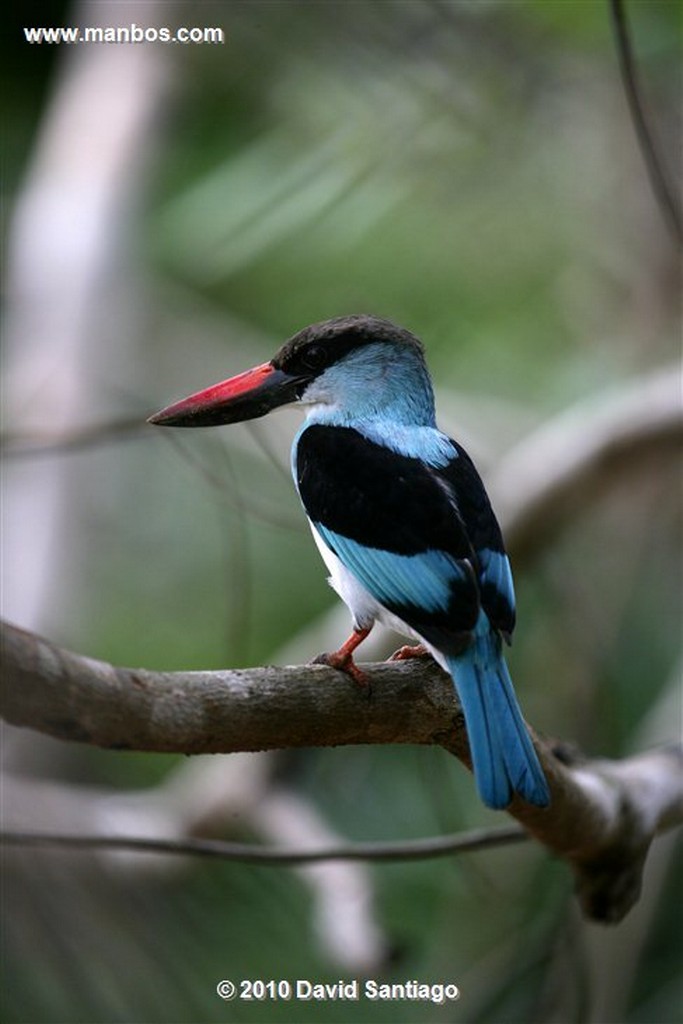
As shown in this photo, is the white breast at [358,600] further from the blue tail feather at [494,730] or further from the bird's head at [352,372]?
the bird's head at [352,372]

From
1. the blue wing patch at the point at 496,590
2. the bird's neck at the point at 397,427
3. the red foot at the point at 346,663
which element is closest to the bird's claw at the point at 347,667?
the red foot at the point at 346,663

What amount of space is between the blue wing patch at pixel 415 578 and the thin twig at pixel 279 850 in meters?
0.48

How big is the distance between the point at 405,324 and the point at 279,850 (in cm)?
178

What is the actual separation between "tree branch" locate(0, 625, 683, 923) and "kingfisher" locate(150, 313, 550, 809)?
0.19 ft

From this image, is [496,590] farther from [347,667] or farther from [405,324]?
[405,324]

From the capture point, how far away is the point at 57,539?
3242 mm

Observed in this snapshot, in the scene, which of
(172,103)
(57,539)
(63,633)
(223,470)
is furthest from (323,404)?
(172,103)

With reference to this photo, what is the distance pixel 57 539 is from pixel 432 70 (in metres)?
1.95

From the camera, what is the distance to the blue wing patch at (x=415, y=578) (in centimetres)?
173

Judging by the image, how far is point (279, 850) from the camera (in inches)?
80.7

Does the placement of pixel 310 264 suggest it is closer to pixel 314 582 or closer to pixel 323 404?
pixel 314 582

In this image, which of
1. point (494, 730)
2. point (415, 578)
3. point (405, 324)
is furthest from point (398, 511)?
point (405, 324)

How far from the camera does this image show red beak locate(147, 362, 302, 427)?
178 centimetres

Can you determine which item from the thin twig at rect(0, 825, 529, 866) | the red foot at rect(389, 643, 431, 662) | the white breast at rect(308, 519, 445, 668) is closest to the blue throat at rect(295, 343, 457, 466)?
the white breast at rect(308, 519, 445, 668)
